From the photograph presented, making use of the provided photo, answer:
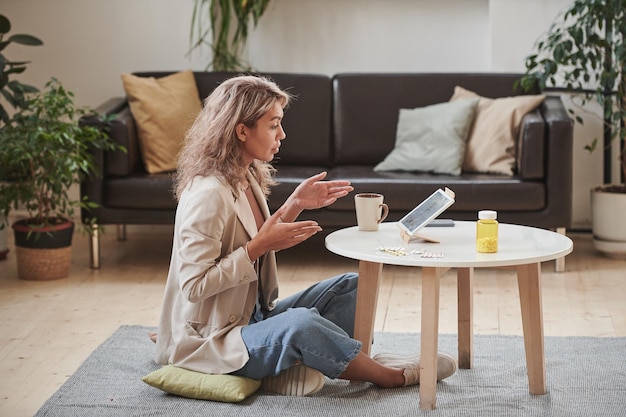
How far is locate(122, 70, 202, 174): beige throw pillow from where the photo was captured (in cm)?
458

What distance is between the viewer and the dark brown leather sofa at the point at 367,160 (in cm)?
425

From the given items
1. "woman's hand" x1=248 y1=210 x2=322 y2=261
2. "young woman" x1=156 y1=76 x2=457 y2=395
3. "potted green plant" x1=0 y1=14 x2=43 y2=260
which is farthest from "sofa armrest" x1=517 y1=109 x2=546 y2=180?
"potted green plant" x1=0 y1=14 x2=43 y2=260

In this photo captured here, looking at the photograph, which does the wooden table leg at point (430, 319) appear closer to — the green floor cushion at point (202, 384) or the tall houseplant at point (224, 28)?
the green floor cushion at point (202, 384)

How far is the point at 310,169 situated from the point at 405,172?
46 cm

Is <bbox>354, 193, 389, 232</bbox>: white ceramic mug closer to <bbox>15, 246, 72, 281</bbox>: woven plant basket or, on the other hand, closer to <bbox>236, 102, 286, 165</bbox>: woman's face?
<bbox>236, 102, 286, 165</bbox>: woman's face

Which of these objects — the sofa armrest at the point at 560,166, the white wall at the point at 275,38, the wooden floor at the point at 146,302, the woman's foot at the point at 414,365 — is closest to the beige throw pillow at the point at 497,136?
the sofa armrest at the point at 560,166

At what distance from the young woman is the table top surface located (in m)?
0.15

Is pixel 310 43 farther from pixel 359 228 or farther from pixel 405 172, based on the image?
pixel 359 228

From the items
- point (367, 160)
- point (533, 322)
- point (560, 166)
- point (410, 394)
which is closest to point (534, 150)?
point (560, 166)

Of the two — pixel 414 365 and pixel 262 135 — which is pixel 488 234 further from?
pixel 262 135

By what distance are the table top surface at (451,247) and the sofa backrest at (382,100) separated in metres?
1.87

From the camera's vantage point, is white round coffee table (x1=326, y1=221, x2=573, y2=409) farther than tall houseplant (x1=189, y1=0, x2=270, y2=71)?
No

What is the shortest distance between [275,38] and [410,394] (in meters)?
2.97

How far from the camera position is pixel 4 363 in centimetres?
316
